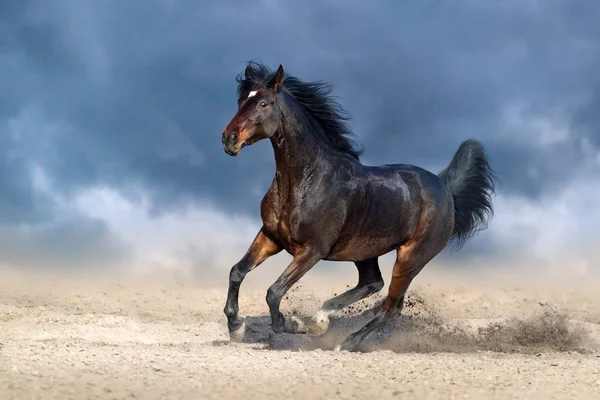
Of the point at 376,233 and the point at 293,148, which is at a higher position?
the point at 293,148

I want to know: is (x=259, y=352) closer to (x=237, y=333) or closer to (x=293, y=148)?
(x=237, y=333)

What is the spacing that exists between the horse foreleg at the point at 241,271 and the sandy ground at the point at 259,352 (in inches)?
9.5

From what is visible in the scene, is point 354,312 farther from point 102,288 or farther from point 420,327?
point 102,288

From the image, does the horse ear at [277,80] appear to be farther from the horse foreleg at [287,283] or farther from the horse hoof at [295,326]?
the horse hoof at [295,326]

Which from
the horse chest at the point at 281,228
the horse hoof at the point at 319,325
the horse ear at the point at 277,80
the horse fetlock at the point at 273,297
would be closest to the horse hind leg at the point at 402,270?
the horse hoof at the point at 319,325

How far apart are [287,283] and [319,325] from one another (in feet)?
2.45

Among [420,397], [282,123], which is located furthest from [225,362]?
[282,123]

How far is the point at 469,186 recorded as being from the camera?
9.35 meters

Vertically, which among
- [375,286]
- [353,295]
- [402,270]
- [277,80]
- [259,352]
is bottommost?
[259,352]

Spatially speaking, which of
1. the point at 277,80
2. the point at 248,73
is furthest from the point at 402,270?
the point at 248,73

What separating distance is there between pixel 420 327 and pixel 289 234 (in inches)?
114

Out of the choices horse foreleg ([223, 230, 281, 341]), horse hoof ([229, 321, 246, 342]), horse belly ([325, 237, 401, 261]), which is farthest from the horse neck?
horse hoof ([229, 321, 246, 342])

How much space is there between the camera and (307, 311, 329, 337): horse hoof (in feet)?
24.6

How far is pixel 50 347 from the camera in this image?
261 inches
